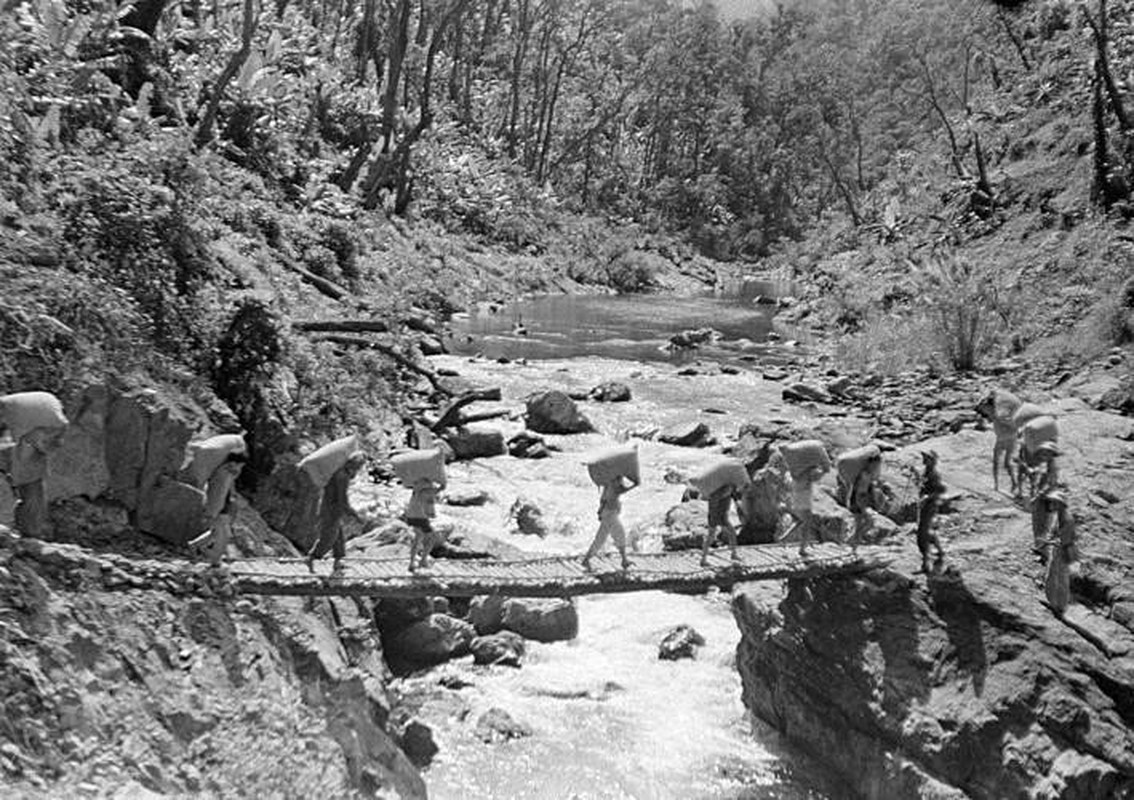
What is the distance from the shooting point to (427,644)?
12.6 m

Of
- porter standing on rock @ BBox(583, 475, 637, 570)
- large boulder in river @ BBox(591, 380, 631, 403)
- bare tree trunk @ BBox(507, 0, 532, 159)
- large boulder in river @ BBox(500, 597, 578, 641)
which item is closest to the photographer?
porter standing on rock @ BBox(583, 475, 637, 570)

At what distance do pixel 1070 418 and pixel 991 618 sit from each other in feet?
21.6

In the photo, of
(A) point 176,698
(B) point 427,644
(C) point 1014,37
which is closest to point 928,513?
(B) point 427,644

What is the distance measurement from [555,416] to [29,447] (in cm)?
1433

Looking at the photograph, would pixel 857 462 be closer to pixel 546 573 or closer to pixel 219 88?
pixel 546 573

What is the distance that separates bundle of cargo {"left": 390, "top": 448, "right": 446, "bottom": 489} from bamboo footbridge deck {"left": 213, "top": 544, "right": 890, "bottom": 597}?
86cm

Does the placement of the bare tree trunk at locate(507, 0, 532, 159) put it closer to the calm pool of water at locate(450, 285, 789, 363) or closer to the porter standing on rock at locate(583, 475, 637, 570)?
the calm pool of water at locate(450, 285, 789, 363)

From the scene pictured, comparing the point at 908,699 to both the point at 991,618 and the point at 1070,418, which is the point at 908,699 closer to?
the point at 991,618

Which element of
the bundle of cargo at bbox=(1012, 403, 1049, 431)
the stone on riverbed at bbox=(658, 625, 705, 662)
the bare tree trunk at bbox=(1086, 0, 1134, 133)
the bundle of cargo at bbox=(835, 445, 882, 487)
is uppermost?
the bare tree trunk at bbox=(1086, 0, 1134, 133)

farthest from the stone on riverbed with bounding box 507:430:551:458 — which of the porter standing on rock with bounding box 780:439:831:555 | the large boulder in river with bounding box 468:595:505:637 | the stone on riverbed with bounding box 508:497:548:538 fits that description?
the porter standing on rock with bounding box 780:439:831:555

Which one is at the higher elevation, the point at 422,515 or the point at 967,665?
the point at 422,515

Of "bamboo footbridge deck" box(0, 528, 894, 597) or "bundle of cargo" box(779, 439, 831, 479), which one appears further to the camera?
"bundle of cargo" box(779, 439, 831, 479)

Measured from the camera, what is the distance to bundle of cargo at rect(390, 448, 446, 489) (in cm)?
1045

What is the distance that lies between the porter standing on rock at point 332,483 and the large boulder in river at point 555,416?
12.1 meters
